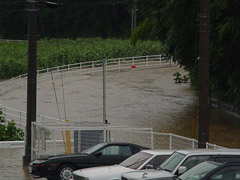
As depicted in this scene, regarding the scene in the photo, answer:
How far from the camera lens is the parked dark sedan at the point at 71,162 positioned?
746 inches

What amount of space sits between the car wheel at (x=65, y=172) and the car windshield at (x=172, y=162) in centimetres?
451

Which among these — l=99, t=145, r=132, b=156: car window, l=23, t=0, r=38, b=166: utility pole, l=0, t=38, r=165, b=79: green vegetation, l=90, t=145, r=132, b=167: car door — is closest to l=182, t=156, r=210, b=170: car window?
l=90, t=145, r=132, b=167: car door

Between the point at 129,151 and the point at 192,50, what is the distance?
647 inches

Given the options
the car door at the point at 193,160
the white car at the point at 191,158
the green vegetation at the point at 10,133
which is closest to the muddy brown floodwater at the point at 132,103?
the green vegetation at the point at 10,133

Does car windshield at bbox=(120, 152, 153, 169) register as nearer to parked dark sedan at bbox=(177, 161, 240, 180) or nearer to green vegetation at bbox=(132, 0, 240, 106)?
parked dark sedan at bbox=(177, 161, 240, 180)

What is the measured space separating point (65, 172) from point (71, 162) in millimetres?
349

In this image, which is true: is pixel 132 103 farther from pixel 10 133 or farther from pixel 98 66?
pixel 98 66

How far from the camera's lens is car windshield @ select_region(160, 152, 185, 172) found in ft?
48.7

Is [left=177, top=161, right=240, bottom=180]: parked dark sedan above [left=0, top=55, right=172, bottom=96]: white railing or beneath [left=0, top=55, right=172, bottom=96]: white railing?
beneath

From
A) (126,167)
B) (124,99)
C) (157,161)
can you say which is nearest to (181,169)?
(157,161)

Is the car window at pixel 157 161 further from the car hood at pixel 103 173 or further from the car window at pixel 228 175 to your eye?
the car window at pixel 228 175

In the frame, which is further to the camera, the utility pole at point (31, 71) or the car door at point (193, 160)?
the utility pole at point (31, 71)

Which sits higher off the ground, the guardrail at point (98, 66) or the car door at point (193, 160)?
the guardrail at point (98, 66)

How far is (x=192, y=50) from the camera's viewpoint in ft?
116
